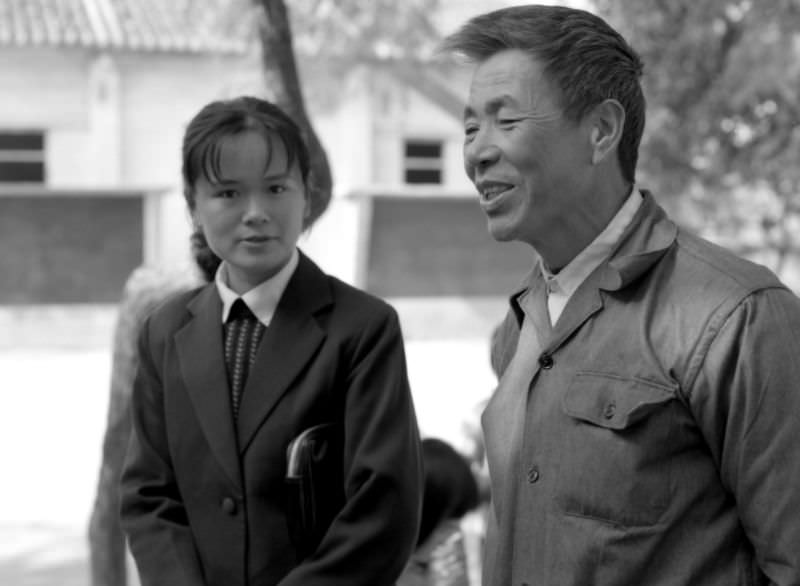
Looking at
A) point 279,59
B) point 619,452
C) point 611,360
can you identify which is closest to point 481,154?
point 611,360

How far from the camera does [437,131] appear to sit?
2084 centimetres

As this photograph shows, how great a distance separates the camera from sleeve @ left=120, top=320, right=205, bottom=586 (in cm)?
229

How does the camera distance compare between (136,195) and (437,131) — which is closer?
(136,195)

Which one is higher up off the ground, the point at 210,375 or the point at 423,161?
the point at 210,375

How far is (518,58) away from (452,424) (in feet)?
28.3

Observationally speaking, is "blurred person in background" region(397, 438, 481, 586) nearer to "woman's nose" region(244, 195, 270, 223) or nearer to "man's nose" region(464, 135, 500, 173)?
"woman's nose" region(244, 195, 270, 223)

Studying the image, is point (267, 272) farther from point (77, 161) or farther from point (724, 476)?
point (77, 161)

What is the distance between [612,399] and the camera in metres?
1.60

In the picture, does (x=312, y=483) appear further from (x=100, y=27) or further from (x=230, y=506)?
(x=100, y=27)

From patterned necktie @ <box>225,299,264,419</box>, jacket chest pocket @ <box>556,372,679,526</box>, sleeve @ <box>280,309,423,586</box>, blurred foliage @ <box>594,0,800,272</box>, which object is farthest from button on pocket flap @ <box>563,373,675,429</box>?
blurred foliage @ <box>594,0,800,272</box>

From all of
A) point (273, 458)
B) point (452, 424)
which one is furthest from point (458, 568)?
point (452, 424)

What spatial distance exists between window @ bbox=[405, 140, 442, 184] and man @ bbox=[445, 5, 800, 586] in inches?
758

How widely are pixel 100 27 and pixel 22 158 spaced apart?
7.51ft

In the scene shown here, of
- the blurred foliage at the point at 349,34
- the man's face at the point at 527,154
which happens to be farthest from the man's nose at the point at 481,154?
Answer: the blurred foliage at the point at 349,34
